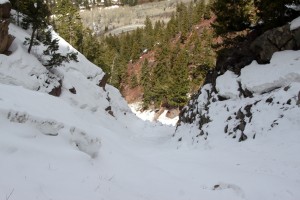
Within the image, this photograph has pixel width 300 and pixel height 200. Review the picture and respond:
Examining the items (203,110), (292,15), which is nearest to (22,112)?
(203,110)

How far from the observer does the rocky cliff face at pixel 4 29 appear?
90.8ft

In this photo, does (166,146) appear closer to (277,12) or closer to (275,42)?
(275,42)

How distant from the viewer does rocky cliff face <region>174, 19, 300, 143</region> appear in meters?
17.8

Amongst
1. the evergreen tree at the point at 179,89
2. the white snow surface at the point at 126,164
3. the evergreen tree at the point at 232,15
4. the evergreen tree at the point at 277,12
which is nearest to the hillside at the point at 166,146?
the white snow surface at the point at 126,164

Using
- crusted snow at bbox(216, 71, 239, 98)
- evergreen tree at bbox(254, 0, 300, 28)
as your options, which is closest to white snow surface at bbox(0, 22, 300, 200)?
crusted snow at bbox(216, 71, 239, 98)

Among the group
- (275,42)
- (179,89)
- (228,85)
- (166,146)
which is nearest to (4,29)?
(166,146)

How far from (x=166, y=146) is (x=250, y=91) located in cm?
877

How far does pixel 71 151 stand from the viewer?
9.39 metres

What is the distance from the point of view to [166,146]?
2661 cm

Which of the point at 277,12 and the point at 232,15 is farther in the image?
the point at 232,15

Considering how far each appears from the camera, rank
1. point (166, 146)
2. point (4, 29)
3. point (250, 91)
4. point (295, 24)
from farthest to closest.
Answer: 1. point (4, 29)
2. point (166, 146)
3. point (250, 91)
4. point (295, 24)

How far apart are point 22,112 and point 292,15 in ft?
67.2

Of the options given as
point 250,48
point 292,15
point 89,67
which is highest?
point 292,15

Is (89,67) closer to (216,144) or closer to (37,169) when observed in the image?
(216,144)
